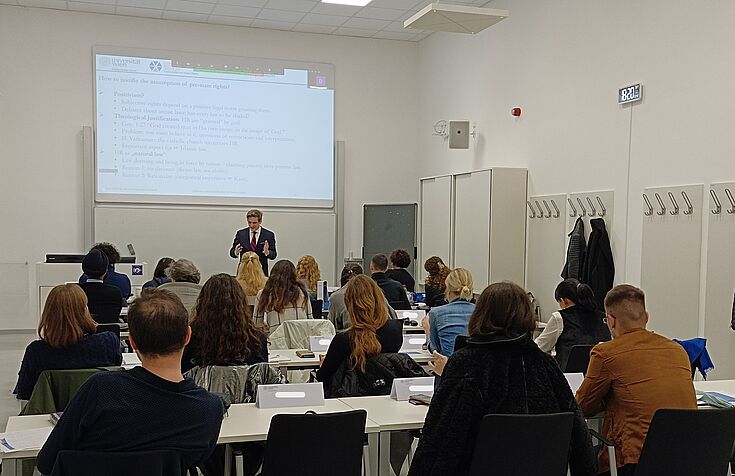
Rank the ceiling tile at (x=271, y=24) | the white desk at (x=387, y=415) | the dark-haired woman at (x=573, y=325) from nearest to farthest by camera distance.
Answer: the white desk at (x=387, y=415) < the dark-haired woman at (x=573, y=325) < the ceiling tile at (x=271, y=24)

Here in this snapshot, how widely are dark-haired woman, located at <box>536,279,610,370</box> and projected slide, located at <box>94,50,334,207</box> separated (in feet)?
19.5

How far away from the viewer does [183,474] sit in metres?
2.33

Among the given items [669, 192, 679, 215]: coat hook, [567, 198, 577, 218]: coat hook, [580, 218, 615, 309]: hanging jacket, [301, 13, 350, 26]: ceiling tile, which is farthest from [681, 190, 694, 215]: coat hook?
[301, 13, 350, 26]: ceiling tile

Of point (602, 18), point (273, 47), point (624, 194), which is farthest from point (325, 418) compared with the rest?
point (273, 47)

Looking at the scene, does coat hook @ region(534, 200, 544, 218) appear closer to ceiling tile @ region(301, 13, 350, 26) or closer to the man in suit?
the man in suit

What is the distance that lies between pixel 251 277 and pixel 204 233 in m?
3.65

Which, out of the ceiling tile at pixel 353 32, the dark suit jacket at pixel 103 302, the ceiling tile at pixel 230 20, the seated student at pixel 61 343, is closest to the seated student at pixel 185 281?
the dark suit jacket at pixel 103 302

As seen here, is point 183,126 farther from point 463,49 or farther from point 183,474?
point 183,474

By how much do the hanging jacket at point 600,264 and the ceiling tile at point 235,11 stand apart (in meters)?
5.13

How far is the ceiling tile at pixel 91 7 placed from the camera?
29.6 feet

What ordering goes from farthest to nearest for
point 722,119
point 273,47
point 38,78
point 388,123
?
1. point 388,123
2. point 273,47
3. point 38,78
4. point 722,119

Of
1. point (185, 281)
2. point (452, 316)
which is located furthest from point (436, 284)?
point (185, 281)

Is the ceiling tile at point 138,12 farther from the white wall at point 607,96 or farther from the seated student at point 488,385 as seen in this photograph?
the seated student at point 488,385

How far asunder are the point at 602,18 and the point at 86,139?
20.4 ft
